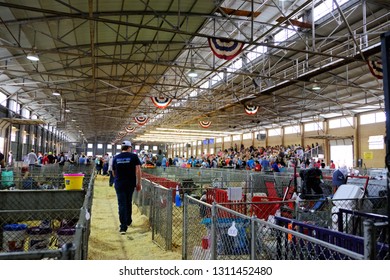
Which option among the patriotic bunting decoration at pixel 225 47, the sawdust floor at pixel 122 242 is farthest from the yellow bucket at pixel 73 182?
the patriotic bunting decoration at pixel 225 47

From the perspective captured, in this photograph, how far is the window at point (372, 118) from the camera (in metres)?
25.4

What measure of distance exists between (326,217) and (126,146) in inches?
162

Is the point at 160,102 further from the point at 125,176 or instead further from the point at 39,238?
the point at 39,238

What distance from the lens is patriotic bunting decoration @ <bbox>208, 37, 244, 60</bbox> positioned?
33.1 ft

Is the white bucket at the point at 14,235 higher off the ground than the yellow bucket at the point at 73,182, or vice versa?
the yellow bucket at the point at 73,182

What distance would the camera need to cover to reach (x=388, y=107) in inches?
105

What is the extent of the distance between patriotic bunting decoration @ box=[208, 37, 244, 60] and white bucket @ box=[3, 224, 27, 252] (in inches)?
299

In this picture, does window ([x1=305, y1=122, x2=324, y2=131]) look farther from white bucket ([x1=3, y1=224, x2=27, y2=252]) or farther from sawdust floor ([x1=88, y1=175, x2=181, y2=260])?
white bucket ([x1=3, y1=224, x2=27, y2=252])

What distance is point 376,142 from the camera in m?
25.6

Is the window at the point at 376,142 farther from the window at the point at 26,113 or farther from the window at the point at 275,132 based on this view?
the window at the point at 26,113

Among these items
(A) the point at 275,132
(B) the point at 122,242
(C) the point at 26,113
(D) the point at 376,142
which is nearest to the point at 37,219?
(B) the point at 122,242

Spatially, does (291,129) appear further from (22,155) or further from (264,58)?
(22,155)

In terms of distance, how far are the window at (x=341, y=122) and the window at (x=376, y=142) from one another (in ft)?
8.96

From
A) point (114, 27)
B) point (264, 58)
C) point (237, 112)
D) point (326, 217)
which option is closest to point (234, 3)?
point (264, 58)
